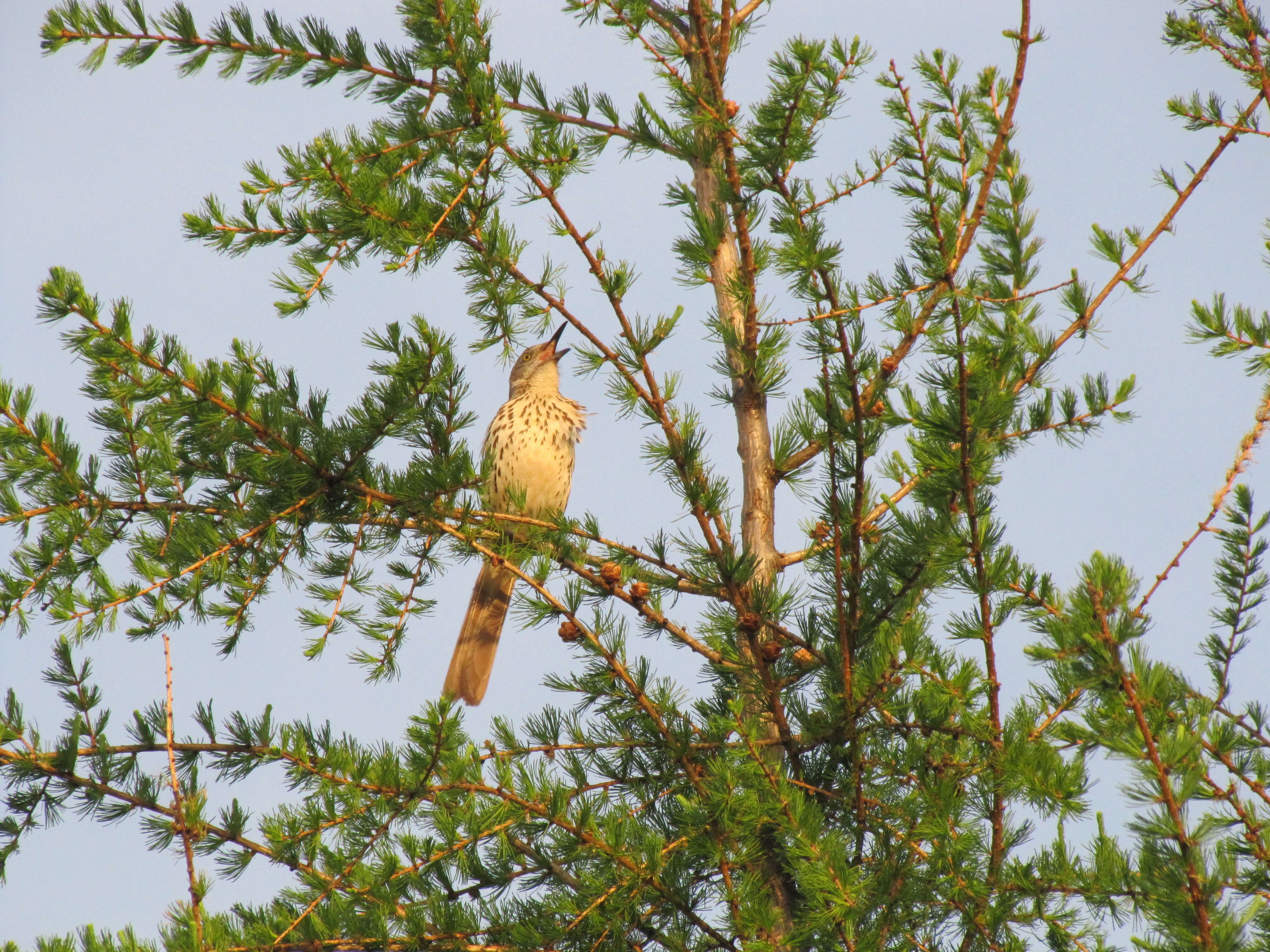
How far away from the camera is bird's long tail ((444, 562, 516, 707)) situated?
4910mm

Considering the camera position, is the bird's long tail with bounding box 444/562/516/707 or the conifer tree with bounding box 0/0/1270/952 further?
the bird's long tail with bounding box 444/562/516/707

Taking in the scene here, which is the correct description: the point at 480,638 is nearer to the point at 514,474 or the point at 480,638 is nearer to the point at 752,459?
the point at 514,474

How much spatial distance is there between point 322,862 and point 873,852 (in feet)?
4.99

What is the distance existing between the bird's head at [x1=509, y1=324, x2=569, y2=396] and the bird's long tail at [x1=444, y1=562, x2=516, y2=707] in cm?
116

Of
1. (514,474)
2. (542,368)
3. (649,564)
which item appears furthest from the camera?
(542,368)

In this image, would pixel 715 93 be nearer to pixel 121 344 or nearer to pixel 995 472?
pixel 995 472

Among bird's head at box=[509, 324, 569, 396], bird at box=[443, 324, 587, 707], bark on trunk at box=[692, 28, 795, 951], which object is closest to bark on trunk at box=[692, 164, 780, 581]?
bark on trunk at box=[692, 28, 795, 951]

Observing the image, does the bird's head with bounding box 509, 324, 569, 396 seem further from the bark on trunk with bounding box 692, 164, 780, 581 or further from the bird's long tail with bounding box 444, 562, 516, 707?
the bark on trunk with bounding box 692, 164, 780, 581

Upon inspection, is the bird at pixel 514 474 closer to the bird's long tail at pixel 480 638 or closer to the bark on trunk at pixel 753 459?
the bird's long tail at pixel 480 638

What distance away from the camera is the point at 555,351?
6.16 metres

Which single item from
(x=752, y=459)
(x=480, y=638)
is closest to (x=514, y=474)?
(x=480, y=638)

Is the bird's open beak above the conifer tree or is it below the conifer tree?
above

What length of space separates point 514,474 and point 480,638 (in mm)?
792

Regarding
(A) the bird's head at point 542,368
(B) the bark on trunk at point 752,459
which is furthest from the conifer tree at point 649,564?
(A) the bird's head at point 542,368
